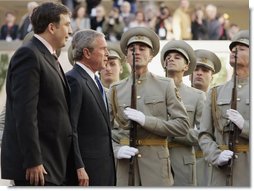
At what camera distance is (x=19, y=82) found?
4.11 metres

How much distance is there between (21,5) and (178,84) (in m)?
1.31

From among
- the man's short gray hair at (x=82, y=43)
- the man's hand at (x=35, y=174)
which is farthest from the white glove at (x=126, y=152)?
the man's hand at (x=35, y=174)

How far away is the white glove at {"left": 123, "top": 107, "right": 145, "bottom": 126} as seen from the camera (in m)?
5.42

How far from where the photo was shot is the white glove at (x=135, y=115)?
542 cm

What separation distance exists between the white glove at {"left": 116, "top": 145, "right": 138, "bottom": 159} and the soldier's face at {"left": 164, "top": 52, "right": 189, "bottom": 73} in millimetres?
1058

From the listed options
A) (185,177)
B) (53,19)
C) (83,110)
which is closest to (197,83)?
(185,177)

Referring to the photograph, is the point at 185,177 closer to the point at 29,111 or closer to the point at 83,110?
the point at 83,110

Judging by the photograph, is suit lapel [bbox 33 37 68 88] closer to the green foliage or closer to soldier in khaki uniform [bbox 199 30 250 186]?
soldier in khaki uniform [bbox 199 30 250 186]

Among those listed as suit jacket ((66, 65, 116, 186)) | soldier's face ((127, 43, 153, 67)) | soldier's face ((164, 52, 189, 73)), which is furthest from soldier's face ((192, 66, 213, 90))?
suit jacket ((66, 65, 116, 186))

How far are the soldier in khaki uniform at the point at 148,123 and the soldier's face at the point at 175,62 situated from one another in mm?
662

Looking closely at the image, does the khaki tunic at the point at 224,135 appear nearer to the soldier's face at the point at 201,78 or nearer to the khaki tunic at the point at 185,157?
the khaki tunic at the point at 185,157

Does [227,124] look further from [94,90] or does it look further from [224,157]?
[94,90]

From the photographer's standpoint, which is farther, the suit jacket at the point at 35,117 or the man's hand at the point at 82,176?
the man's hand at the point at 82,176

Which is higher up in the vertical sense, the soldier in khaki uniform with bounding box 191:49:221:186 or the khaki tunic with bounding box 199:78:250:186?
the soldier in khaki uniform with bounding box 191:49:221:186
